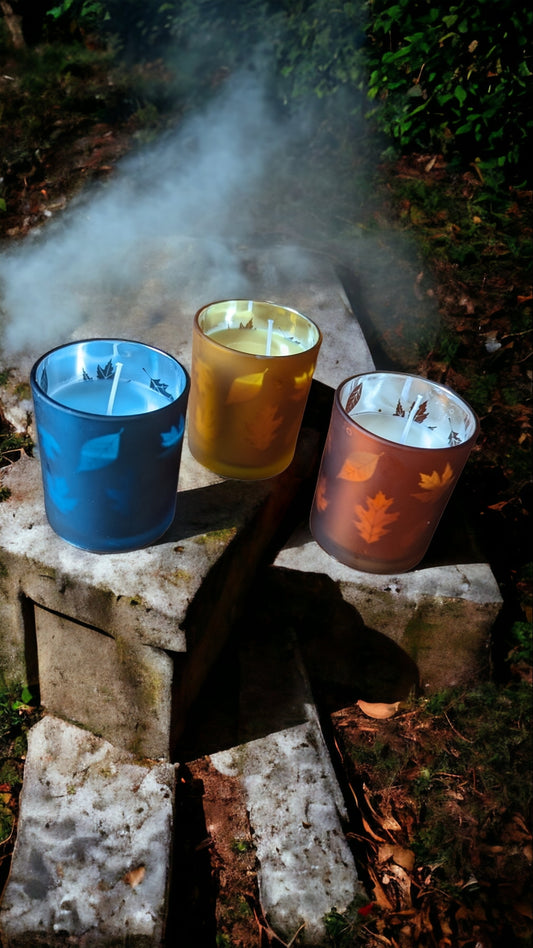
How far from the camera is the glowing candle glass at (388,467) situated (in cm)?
153

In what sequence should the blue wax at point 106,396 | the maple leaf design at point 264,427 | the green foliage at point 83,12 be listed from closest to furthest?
the blue wax at point 106,396 → the maple leaf design at point 264,427 → the green foliage at point 83,12

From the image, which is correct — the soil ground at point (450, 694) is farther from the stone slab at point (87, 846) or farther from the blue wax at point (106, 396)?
the blue wax at point (106, 396)

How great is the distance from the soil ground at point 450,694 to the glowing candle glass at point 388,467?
1.43 ft

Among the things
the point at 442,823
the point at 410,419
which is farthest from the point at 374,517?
the point at 442,823

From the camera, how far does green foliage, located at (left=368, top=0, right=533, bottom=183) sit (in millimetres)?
2930

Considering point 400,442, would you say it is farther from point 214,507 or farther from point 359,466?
point 214,507

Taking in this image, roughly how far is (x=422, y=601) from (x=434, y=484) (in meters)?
0.42

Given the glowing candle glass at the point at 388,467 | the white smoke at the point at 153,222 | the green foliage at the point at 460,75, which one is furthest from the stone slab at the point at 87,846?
the green foliage at the point at 460,75

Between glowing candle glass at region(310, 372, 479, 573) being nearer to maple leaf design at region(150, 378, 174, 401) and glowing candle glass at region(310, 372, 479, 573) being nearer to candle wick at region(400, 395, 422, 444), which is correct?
candle wick at region(400, 395, 422, 444)

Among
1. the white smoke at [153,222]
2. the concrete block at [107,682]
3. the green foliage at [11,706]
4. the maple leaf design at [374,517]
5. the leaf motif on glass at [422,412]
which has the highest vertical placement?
the leaf motif on glass at [422,412]

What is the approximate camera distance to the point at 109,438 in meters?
1.27

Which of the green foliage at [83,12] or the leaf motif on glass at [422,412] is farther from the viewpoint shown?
the green foliage at [83,12]

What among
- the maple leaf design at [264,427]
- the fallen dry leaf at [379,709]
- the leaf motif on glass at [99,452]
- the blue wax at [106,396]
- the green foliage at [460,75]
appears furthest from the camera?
the green foliage at [460,75]

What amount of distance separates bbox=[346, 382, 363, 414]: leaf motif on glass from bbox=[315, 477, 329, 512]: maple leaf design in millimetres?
189
